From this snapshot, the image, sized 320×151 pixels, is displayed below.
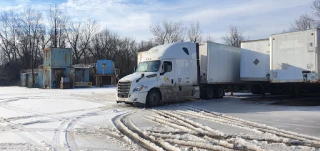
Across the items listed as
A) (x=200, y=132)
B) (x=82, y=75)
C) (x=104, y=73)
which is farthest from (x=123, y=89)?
(x=104, y=73)

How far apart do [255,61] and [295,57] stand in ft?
11.2

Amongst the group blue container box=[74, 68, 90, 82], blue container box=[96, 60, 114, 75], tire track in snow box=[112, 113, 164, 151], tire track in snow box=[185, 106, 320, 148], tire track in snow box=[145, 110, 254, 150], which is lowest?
A: tire track in snow box=[112, 113, 164, 151]

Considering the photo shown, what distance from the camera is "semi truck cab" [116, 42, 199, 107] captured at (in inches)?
567

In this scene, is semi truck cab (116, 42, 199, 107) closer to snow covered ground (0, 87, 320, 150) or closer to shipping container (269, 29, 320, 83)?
snow covered ground (0, 87, 320, 150)

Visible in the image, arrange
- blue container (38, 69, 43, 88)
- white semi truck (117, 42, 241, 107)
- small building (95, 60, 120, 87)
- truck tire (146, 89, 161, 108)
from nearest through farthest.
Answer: white semi truck (117, 42, 241, 107), truck tire (146, 89, 161, 108), blue container (38, 69, 43, 88), small building (95, 60, 120, 87)

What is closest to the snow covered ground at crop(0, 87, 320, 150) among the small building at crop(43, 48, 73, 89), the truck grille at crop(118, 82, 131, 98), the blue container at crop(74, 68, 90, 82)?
the truck grille at crop(118, 82, 131, 98)

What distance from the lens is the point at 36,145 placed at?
270 inches

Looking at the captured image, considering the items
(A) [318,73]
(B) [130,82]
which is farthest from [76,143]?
(A) [318,73]

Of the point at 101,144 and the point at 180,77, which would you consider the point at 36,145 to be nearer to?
the point at 101,144

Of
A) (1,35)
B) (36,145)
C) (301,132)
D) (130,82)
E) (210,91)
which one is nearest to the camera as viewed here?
(36,145)

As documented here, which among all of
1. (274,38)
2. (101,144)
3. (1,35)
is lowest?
(101,144)

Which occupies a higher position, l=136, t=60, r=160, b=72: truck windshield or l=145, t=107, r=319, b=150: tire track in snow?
l=136, t=60, r=160, b=72: truck windshield

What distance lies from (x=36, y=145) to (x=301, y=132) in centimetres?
708

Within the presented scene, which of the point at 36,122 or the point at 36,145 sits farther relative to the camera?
the point at 36,122
